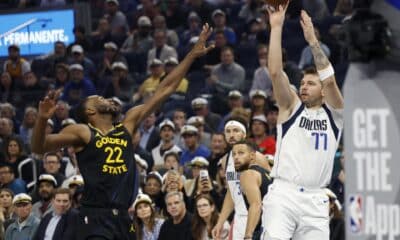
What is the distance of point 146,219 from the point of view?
15047 mm

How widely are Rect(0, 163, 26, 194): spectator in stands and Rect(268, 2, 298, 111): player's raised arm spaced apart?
8263mm

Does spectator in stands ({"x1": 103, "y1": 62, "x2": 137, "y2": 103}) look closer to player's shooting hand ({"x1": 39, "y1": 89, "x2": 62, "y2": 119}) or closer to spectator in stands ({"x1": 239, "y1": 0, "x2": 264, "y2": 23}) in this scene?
spectator in stands ({"x1": 239, "y1": 0, "x2": 264, "y2": 23})

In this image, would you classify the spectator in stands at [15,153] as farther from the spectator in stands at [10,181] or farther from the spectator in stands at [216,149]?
the spectator in stands at [216,149]

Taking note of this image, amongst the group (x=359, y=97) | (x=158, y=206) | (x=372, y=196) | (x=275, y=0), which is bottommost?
(x=158, y=206)

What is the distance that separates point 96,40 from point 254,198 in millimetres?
13114

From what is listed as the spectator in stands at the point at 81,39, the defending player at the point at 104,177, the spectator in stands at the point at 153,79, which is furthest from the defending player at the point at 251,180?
the spectator in stands at the point at 81,39

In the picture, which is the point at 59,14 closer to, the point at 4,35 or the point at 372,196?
the point at 4,35

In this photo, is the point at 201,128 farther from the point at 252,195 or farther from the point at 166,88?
the point at 166,88

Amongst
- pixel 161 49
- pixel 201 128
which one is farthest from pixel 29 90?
pixel 201 128

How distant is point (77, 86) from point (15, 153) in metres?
3.50

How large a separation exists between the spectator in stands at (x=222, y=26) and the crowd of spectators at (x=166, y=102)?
0.02 metres

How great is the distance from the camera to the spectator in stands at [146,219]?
14.9 metres

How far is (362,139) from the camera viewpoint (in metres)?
5.39

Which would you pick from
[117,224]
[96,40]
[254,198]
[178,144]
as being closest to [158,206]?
[178,144]
